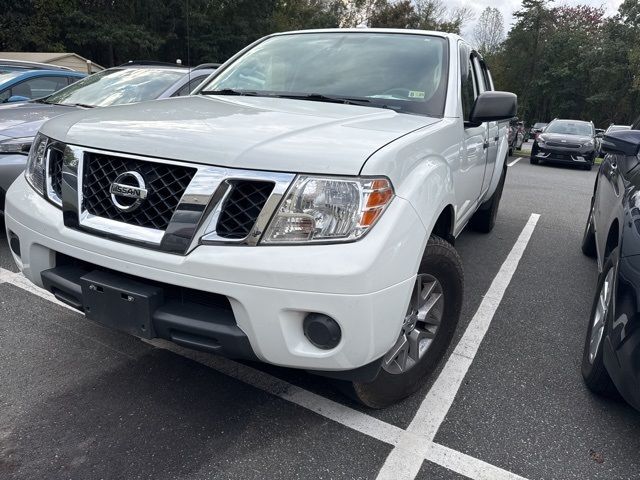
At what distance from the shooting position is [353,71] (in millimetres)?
2959

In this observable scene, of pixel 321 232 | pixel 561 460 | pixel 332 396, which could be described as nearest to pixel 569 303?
pixel 561 460

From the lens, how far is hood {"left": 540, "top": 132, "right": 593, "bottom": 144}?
47.0ft

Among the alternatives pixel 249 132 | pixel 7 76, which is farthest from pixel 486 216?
pixel 7 76

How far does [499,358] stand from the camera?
2.88 metres

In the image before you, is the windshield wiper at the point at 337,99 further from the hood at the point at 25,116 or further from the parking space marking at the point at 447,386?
the hood at the point at 25,116

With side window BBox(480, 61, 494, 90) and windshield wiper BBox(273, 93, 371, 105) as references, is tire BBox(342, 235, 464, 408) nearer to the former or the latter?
windshield wiper BBox(273, 93, 371, 105)

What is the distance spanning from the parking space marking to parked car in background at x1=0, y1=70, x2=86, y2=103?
562 cm

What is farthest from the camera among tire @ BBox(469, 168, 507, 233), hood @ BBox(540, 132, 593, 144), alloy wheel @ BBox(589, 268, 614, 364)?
hood @ BBox(540, 132, 593, 144)

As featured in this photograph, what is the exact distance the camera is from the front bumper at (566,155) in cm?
1417

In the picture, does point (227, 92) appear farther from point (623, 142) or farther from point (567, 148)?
point (567, 148)

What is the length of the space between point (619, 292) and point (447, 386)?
924 millimetres

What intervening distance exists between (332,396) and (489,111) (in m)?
1.77

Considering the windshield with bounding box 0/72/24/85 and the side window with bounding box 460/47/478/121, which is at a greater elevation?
the side window with bounding box 460/47/478/121

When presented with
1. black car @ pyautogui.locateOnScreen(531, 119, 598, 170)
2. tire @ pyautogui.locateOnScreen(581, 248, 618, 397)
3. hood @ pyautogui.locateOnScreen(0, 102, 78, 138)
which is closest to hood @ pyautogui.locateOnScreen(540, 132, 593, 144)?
black car @ pyautogui.locateOnScreen(531, 119, 598, 170)
